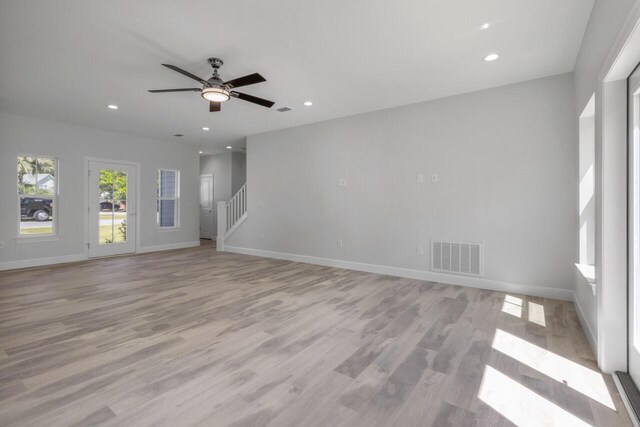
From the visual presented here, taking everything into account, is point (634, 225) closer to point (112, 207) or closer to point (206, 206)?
point (112, 207)

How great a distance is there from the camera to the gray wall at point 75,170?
5.48 meters

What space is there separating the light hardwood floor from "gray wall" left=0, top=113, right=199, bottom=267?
7.69 ft

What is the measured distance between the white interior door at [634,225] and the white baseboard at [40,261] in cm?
837

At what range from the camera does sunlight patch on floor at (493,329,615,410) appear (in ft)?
6.40

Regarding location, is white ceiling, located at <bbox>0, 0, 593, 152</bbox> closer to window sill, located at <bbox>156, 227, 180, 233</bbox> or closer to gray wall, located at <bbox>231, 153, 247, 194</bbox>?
window sill, located at <bbox>156, 227, 180, 233</bbox>

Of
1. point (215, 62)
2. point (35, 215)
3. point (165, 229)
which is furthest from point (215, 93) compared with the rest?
point (165, 229)

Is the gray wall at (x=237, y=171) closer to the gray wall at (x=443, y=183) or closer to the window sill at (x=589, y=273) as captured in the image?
the gray wall at (x=443, y=183)

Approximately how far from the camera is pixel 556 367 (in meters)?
Answer: 2.24

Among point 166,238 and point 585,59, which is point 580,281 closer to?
point 585,59

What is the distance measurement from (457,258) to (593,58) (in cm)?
281

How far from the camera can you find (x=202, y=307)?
3520 millimetres

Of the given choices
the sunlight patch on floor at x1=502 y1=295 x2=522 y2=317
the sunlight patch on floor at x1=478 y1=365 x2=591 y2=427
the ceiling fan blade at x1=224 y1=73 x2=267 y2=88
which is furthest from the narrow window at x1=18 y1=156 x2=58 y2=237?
the sunlight patch on floor at x1=502 y1=295 x2=522 y2=317

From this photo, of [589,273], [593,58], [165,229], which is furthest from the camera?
Answer: [165,229]

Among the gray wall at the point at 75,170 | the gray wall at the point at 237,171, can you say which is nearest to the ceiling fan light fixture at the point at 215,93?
the gray wall at the point at 75,170
